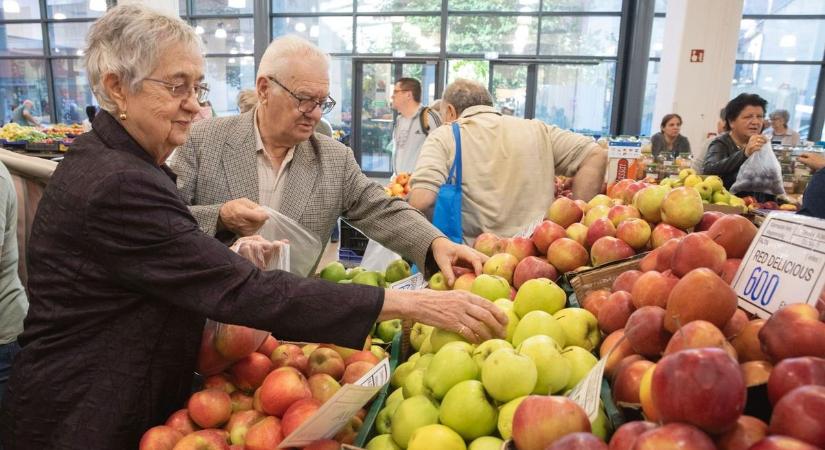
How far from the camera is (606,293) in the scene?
1467 mm

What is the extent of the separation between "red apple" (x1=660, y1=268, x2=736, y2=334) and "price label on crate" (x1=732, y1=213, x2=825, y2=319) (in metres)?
0.12

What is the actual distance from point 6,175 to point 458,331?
5.13ft

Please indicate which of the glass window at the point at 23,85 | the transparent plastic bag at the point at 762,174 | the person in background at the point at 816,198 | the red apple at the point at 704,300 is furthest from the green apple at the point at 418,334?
the glass window at the point at 23,85

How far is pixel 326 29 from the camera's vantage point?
11922 millimetres

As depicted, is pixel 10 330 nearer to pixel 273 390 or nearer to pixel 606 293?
pixel 273 390

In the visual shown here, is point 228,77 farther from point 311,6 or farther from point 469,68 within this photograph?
point 469,68

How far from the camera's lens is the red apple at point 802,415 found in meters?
0.69

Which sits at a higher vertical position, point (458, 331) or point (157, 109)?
point (157, 109)

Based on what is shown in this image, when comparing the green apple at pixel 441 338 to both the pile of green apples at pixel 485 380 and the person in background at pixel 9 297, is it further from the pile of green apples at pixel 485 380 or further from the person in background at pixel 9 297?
the person in background at pixel 9 297

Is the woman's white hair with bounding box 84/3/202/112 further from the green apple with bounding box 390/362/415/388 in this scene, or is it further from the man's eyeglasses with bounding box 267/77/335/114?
the green apple with bounding box 390/362/415/388

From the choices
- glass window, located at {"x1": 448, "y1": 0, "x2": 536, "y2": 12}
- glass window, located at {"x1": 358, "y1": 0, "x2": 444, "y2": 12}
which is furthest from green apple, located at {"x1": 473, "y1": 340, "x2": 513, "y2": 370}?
glass window, located at {"x1": 358, "y1": 0, "x2": 444, "y2": 12}

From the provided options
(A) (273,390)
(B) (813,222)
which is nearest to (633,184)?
(B) (813,222)

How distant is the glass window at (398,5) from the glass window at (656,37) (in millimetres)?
4177

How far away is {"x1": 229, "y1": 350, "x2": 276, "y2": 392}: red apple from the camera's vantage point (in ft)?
4.64
